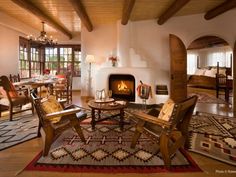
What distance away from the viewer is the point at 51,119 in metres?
2.67

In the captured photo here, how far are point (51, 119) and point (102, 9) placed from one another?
371cm

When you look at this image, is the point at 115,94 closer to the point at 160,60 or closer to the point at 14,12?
the point at 160,60

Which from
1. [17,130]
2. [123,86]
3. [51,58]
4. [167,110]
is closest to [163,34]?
[123,86]

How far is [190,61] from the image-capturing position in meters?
12.8

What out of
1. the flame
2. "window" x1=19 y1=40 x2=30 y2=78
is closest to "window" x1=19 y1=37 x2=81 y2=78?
"window" x1=19 y1=40 x2=30 y2=78

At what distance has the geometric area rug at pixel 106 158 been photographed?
230 cm

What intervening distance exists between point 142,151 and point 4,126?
9.52 ft

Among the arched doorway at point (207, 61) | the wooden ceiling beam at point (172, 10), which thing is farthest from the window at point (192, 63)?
the wooden ceiling beam at point (172, 10)

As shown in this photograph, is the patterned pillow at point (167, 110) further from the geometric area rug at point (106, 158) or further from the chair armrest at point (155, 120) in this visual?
the geometric area rug at point (106, 158)

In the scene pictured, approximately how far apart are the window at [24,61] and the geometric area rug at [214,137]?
6.60 metres

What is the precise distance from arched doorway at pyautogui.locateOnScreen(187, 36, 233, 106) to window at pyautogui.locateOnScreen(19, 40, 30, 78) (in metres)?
7.74

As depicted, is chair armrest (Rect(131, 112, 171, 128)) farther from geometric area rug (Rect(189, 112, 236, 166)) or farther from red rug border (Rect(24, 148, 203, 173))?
geometric area rug (Rect(189, 112, 236, 166))

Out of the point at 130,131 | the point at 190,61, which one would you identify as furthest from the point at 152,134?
the point at 190,61

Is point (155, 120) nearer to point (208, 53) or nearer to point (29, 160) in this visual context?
point (29, 160)
